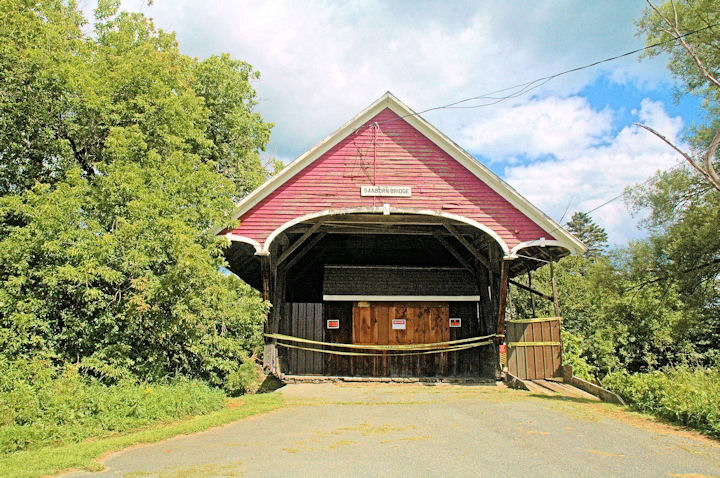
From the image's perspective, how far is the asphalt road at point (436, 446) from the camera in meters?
5.83

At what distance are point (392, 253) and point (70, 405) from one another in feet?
40.7

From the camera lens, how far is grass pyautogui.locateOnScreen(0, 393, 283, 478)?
6.05 metres

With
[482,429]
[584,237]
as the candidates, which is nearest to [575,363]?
[482,429]

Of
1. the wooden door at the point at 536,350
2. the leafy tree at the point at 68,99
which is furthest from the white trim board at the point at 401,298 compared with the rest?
the leafy tree at the point at 68,99

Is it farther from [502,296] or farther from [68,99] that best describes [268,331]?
[68,99]

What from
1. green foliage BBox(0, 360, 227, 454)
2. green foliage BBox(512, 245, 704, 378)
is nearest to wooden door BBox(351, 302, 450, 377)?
green foliage BBox(512, 245, 704, 378)

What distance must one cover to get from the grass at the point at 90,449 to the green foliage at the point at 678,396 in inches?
276

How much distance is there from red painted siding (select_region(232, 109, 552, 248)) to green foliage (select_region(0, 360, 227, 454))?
512cm

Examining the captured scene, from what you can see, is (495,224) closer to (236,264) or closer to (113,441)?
(236,264)

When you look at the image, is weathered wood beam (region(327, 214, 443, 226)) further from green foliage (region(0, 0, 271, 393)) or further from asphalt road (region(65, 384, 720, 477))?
asphalt road (region(65, 384, 720, 477))

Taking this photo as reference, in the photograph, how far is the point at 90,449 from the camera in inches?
273

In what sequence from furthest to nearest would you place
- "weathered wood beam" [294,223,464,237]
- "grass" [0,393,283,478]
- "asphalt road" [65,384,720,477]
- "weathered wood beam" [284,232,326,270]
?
1. "weathered wood beam" [284,232,326,270]
2. "weathered wood beam" [294,223,464,237]
3. "grass" [0,393,283,478]
4. "asphalt road" [65,384,720,477]

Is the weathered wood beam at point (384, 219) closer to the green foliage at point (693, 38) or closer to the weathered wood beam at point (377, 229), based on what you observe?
the weathered wood beam at point (377, 229)

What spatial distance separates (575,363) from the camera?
50.7 ft
